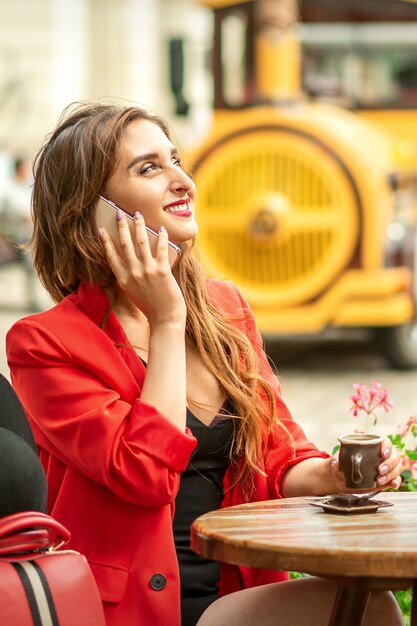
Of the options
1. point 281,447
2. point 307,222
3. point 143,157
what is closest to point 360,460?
point 281,447

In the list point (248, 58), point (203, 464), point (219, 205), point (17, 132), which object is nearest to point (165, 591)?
point (203, 464)

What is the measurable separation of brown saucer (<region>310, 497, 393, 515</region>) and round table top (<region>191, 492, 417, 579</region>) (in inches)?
0.5

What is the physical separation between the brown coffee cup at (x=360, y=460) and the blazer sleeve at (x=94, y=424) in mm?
249

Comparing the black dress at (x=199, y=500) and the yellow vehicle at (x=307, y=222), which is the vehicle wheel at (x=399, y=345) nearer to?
the yellow vehicle at (x=307, y=222)

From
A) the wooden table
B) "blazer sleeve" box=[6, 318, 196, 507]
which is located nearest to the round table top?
the wooden table

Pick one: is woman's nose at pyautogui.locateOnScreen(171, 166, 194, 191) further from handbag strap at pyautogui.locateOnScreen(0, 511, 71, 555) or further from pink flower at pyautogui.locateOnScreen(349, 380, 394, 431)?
handbag strap at pyautogui.locateOnScreen(0, 511, 71, 555)

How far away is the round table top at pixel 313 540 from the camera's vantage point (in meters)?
1.89

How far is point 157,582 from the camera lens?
232 cm

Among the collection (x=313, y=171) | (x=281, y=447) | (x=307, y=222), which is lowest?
(x=307, y=222)

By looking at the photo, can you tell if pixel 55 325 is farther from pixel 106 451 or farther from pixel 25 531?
pixel 25 531

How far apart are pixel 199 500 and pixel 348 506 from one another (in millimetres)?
339

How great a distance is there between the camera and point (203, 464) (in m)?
2.49

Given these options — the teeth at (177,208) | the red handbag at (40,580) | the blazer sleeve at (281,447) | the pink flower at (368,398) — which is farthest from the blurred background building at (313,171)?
the red handbag at (40,580)

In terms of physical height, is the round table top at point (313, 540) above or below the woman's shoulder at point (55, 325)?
below
